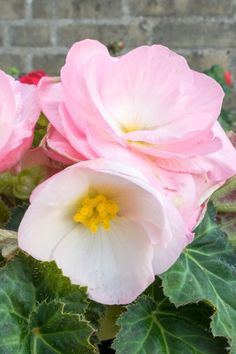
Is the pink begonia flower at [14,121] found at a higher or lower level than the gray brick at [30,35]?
higher

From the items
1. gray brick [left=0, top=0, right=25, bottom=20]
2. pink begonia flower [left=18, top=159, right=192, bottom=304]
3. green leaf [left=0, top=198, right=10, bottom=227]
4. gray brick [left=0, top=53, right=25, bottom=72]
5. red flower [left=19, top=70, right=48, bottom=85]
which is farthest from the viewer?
gray brick [left=0, top=53, right=25, bottom=72]

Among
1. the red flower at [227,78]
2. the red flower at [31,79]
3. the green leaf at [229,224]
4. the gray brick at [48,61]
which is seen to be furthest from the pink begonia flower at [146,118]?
the gray brick at [48,61]

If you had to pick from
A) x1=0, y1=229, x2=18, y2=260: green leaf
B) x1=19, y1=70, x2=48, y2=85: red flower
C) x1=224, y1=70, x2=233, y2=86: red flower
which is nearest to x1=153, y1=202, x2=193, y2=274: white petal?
x1=0, y1=229, x2=18, y2=260: green leaf

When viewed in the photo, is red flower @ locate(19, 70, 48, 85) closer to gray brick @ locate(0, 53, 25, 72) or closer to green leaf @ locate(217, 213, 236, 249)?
green leaf @ locate(217, 213, 236, 249)

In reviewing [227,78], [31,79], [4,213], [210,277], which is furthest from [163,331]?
[227,78]

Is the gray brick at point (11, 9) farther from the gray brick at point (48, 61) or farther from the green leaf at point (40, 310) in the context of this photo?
the green leaf at point (40, 310)

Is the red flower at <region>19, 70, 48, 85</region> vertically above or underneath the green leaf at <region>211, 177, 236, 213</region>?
underneath

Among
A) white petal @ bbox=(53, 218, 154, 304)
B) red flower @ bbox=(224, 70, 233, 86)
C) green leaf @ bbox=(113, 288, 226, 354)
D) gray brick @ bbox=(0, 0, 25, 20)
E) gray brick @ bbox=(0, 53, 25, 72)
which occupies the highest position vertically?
white petal @ bbox=(53, 218, 154, 304)

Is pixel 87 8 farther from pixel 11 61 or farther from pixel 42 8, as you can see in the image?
pixel 11 61
